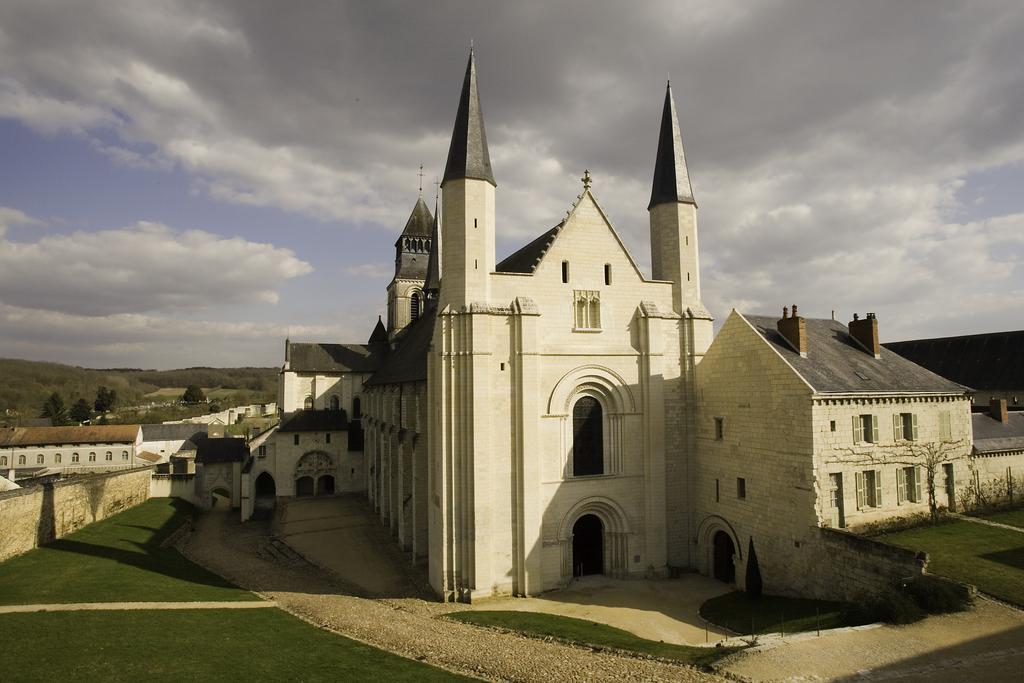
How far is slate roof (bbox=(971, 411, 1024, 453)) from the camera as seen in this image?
21.6 metres

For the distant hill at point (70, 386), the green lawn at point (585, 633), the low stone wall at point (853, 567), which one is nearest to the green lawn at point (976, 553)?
the low stone wall at point (853, 567)

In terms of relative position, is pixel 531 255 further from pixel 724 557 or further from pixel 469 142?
pixel 724 557

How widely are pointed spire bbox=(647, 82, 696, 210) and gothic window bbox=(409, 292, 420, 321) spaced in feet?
99.4

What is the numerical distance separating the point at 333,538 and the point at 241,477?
1279 cm

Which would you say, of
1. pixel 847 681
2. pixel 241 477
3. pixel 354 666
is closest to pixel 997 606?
pixel 847 681

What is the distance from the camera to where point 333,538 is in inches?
1171

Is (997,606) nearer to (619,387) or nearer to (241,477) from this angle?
(619,387)

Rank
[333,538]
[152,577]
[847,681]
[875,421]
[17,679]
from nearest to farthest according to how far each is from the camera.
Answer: [847,681]
[17,679]
[875,421]
[152,577]
[333,538]

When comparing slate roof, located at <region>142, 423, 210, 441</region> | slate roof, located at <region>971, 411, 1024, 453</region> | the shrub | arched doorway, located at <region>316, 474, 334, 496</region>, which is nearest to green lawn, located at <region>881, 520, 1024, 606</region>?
the shrub

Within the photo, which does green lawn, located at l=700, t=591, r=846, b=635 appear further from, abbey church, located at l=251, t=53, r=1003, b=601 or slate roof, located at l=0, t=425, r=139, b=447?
slate roof, located at l=0, t=425, r=139, b=447

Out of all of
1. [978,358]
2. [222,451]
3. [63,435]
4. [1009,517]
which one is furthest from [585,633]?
[63,435]

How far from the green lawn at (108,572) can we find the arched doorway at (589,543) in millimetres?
12144

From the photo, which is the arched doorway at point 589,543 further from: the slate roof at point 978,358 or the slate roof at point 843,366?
the slate roof at point 978,358

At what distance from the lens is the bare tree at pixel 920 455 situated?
18109 mm
